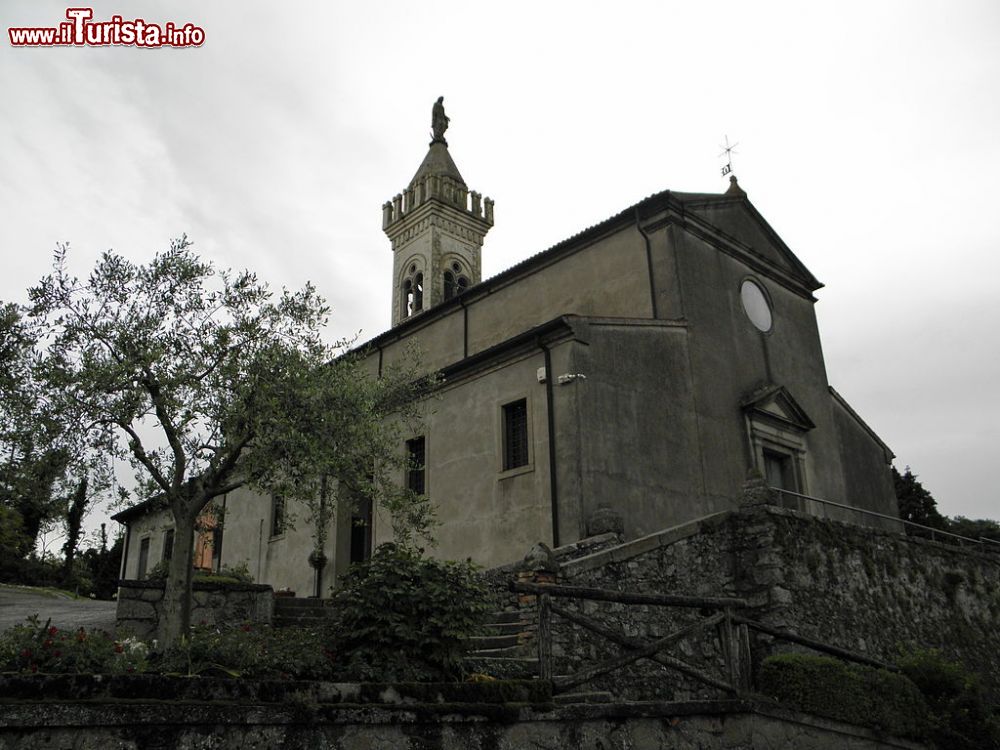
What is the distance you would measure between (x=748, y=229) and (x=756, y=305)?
2.20m

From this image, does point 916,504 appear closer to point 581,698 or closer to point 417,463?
point 417,463

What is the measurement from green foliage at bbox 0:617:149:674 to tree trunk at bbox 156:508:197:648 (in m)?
4.01

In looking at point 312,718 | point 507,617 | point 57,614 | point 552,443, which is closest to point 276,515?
point 57,614

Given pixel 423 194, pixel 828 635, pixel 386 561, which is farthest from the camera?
pixel 423 194

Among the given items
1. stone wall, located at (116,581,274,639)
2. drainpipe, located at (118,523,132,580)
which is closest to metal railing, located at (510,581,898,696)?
stone wall, located at (116,581,274,639)

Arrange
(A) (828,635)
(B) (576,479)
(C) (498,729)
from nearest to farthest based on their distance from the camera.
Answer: (C) (498,729), (A) (828,635), (B) (576,479)

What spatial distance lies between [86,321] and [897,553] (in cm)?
1427

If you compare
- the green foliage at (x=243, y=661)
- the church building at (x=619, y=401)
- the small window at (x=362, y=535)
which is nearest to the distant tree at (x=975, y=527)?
the church building at (x=619, y=401)

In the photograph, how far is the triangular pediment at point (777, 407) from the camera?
1955cm

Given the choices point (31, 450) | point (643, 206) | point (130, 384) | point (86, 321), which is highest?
point (643, 206)

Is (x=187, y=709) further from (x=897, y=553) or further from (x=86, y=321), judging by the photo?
(x=897, y=553)

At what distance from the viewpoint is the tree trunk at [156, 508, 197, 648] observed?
36.0 ft

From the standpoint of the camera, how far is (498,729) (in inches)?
273

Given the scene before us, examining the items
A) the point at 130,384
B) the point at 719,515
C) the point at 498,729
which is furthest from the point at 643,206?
the point at 498,729
